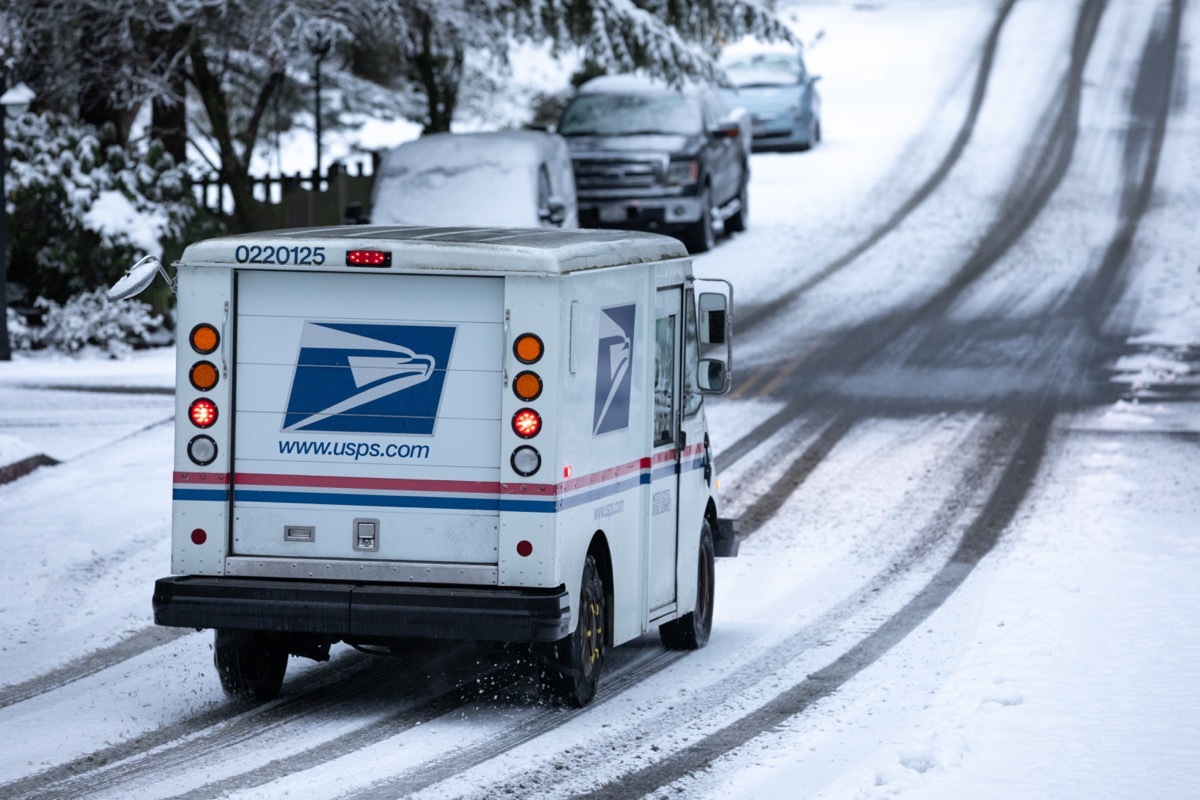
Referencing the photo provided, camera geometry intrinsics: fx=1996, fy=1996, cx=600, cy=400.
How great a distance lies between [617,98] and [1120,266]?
7302 mm

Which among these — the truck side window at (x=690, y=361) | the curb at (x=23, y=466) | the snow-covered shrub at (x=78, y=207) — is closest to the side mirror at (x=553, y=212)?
the snow-covered shrub at (x=78, y=207)

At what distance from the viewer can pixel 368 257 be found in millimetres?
8273

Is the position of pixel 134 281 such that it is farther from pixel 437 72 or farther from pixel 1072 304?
Result: pixel 437 72

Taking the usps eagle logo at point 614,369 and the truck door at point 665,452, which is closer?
the usps eagle logo at point 614,369

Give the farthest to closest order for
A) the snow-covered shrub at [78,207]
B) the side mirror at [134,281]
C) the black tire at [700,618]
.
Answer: the snow-covered shrub at [78,207] < the black tire at [700,618] < the side mirror at [134,281]

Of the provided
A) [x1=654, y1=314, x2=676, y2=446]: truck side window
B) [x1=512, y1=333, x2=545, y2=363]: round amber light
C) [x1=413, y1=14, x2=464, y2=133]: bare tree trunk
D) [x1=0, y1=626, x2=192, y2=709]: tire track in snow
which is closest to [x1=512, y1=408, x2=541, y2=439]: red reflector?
[x1=512, y1=333, x2=545, y2=363]: round amber light

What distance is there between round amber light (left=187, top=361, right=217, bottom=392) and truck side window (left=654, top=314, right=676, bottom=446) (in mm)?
2163

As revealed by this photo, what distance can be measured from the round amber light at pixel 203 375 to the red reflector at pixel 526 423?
1309mm

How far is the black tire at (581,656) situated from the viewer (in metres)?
8.61

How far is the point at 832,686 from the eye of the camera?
9.52 meters

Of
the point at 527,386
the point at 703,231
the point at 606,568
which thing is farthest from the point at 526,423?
the point at 703,231

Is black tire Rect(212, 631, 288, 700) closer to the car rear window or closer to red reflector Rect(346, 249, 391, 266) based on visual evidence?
red reflector Rect(346, 249, 391, 266)

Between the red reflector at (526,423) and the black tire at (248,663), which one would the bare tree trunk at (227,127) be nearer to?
the black tire at (248,663)

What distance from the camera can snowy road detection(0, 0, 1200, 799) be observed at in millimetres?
7801
